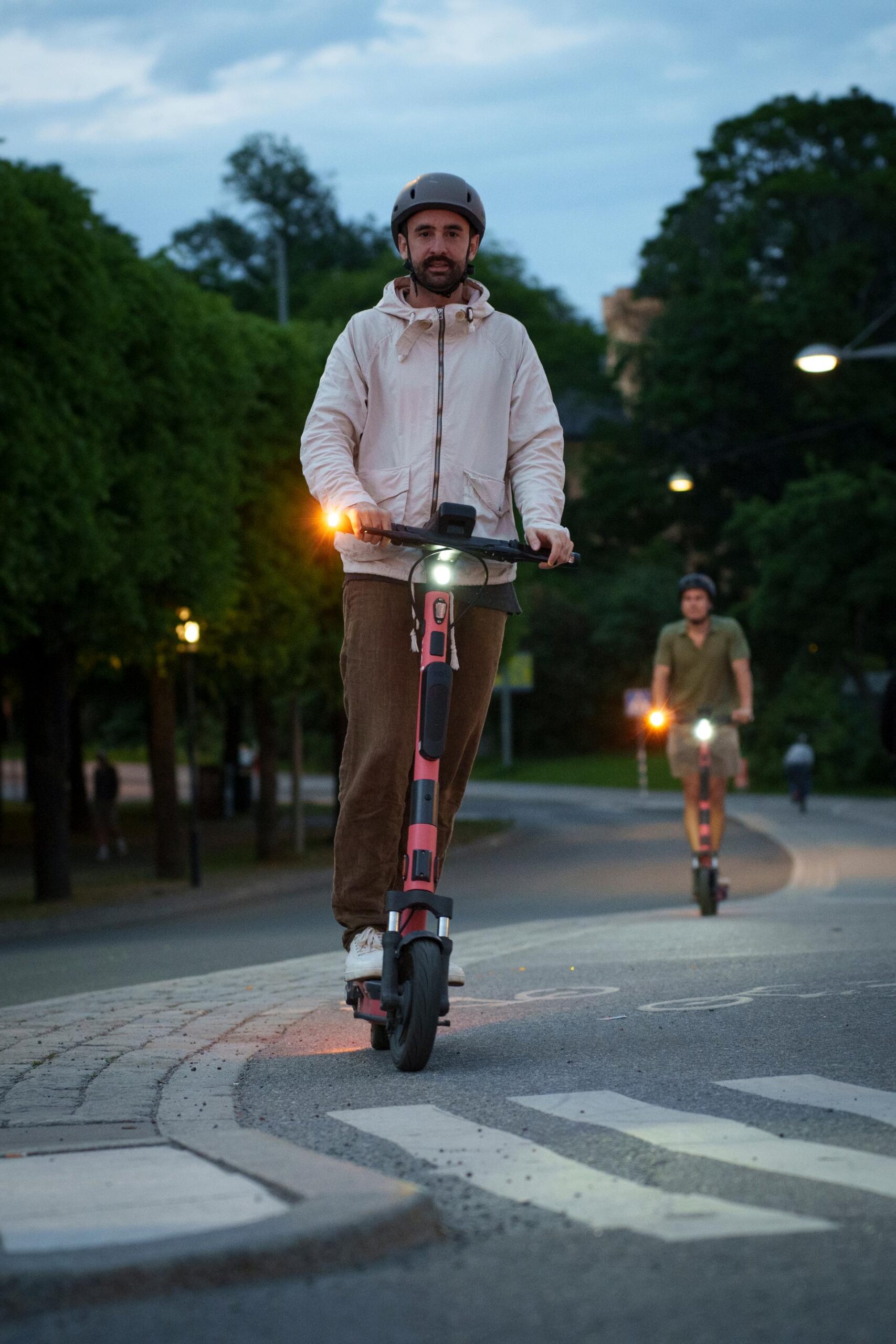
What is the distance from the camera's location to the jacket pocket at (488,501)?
17.7ft

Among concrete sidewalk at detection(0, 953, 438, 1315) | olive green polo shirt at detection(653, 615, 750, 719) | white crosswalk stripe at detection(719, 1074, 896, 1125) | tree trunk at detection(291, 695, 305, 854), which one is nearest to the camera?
concrete sidewalk at detection(0, 953, 438, 1315)

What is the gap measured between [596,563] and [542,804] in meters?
25.5

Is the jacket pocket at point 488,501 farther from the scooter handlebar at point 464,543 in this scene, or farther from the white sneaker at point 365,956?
the white sneaker at point 365,956

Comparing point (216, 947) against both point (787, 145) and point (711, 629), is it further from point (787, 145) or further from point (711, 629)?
point (787, 145)

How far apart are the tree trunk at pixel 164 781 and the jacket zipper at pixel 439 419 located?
20916mm

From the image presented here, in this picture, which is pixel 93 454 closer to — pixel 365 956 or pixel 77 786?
pixel 365 956

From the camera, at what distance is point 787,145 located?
193 ft

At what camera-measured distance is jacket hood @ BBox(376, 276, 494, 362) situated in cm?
540

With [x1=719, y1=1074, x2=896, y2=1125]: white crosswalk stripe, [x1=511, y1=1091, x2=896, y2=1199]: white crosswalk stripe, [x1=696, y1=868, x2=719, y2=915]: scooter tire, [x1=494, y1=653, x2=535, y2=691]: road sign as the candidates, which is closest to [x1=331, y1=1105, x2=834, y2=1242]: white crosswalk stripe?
[x1=511, y1=1091, x2=896, y2=1199]: white crosswalk stripe

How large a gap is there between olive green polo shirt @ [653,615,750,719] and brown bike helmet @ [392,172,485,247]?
722 cm

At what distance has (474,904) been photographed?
56.7 ft

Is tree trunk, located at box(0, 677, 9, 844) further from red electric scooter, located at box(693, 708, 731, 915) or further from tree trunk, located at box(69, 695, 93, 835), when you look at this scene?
Result: red electric scooter, located at box(693, 708, 731, 915)

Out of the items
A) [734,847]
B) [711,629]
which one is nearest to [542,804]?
[734,847]

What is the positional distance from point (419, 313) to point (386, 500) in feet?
1.77
